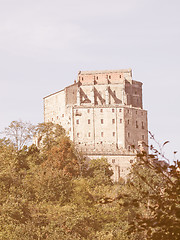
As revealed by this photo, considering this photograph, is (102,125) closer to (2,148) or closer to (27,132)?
(27,132)

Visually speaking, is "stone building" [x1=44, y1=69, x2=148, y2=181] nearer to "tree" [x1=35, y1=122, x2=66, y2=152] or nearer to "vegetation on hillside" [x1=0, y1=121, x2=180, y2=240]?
"tree" [x1=35, y1=122, x2=66, y2=152]

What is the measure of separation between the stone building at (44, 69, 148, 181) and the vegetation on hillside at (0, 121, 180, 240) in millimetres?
7289

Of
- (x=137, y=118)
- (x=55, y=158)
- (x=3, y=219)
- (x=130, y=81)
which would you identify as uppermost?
(x=130, y=81)

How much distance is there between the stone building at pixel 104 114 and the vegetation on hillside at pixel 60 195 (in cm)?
729

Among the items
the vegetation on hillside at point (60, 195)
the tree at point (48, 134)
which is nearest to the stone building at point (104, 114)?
the tree at point (48, 134)

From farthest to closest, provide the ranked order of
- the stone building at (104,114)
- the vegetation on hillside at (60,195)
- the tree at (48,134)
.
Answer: the stone building at (104,114)
the tree at (48,134)
the vegetation on hillside at (60,195)

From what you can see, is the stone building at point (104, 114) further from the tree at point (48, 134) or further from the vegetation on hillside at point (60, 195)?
the vegetation on hillside at point (60, 195)

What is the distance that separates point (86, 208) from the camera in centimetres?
6894

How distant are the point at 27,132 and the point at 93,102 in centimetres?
2722

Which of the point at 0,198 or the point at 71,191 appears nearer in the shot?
the point at 0,198

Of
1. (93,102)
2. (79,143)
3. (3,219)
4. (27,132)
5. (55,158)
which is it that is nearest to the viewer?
(3,219)

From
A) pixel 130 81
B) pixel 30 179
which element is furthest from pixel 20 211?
pixel 130 81

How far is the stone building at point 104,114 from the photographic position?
4269 inches

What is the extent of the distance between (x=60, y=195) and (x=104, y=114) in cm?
4202
